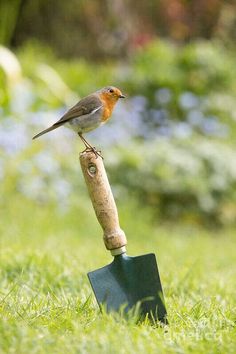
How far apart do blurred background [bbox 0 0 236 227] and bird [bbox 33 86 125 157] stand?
2.61 m

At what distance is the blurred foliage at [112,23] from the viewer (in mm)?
12820

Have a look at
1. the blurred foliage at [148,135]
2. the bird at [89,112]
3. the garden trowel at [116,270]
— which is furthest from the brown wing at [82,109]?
the blurred foliage at [148,135]

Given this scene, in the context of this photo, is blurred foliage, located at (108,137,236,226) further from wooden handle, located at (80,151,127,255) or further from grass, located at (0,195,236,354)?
wooden handle, located at (80,151,127,255)

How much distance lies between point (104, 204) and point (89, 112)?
565mm

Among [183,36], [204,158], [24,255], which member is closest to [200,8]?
[183,36]

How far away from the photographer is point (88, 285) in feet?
12.8

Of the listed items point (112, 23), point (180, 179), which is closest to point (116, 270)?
point (180, 179)

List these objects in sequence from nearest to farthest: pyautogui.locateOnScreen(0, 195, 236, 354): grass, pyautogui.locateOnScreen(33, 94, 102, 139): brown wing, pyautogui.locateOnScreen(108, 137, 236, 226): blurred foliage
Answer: pyautogui.locateOnScreen(0, 195, 236, 354): grass < pyautogui.locateOnScreen(33, 94, 102, 139): brown wing < pyautogui.locateOnScreen(108, 137, 236, 226): blurred foliage

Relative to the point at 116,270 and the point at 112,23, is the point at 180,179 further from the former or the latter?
the point at 112,23

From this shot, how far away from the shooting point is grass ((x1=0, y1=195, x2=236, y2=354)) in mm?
2590

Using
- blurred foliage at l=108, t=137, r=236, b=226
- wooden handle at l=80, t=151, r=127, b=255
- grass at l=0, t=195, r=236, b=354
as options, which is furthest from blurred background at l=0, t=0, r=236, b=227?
wooden handle at l=80, t=151, r=127, b=255

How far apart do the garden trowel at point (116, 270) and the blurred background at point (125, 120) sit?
308 cm

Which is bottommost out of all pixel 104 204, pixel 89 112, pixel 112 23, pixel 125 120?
pixel 104 204

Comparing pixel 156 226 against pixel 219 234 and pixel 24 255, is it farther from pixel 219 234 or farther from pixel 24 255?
pixel 24 255
